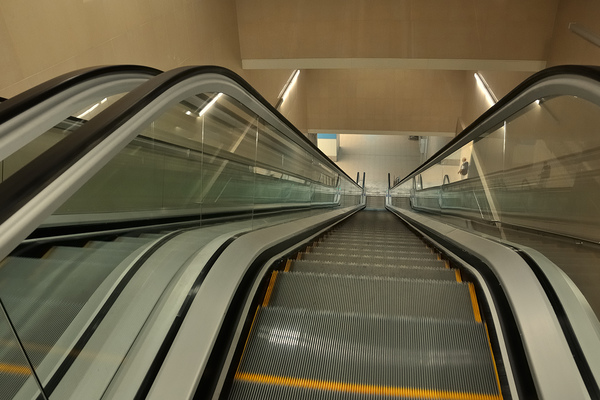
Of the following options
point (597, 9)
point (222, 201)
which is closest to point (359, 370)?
point (222, 201)

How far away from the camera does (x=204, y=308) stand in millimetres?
1398

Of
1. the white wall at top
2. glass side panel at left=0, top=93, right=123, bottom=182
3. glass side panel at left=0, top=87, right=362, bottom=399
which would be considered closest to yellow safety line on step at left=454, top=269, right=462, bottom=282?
glass side panel at left=0, top=87, right=362, bottom=399

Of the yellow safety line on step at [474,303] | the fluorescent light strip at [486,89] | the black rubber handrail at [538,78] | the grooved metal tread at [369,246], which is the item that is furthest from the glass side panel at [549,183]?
the fluorescent light strip at [486,89]

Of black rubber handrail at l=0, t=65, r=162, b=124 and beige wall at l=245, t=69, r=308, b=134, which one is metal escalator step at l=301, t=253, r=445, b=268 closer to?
black rubber handrail at l=0, t=65, r=162, b=124

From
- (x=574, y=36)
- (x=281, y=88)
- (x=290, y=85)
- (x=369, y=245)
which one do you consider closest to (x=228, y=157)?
(x=369, y=245)

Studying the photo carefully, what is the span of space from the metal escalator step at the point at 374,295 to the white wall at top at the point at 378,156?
698 inches

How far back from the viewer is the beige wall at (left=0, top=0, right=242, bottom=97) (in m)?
3.35

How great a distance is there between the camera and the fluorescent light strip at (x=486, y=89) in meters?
10.7

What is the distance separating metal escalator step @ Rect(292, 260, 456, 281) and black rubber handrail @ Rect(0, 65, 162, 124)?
1518 millimetres

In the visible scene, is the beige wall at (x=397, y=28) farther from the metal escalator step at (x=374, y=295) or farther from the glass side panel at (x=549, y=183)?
the metal escalator step at (x=374, y=295)

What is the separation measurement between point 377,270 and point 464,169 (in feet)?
9.30

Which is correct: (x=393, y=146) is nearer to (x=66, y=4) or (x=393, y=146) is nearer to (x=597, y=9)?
(x=597, y=9)

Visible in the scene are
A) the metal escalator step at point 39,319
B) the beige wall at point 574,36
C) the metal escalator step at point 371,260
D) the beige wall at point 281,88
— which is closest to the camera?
the metal escalator step at point 39,319

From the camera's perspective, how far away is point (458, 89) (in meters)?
13.9
